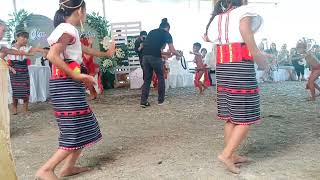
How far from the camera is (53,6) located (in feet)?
36.8

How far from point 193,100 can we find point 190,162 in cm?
439

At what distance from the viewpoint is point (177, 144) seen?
390 centimetres

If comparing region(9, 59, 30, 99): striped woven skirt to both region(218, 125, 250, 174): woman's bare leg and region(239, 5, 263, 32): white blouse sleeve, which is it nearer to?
region(218, 125, 250, 174): woman's bare leg

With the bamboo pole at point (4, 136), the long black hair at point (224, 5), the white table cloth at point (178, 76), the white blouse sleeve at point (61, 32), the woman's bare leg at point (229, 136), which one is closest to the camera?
the bamboo pole at point (4, 136)

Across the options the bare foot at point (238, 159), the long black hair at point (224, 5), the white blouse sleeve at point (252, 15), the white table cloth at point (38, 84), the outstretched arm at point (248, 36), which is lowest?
the bare foot at point (238, 159)

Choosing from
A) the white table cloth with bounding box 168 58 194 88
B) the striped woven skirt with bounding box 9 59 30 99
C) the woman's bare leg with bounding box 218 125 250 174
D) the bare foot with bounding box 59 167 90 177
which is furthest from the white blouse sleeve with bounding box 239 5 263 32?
the white table cloth with bounding box 168 58 194 88

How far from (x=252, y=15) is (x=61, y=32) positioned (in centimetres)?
136

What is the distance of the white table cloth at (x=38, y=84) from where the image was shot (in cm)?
811

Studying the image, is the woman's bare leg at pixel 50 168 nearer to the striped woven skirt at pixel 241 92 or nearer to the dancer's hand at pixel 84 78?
the dancer's hand at pixel 84 78

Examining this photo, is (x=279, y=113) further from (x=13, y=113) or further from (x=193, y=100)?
(x=13, y=113)

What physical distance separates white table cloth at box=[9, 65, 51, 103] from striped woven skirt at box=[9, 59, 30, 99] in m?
1.63

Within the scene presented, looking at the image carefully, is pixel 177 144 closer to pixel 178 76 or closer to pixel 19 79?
pixel 19 79

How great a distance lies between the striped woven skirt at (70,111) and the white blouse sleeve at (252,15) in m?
1.31

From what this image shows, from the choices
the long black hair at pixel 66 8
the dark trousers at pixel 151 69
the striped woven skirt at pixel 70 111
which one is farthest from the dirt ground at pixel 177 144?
the long black hair at pixel 66 8
